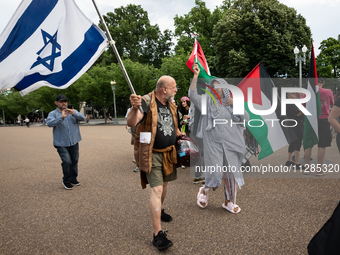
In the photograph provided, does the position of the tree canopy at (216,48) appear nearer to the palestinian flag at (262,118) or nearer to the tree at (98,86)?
the tree at (98,86)

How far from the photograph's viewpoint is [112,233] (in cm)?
335

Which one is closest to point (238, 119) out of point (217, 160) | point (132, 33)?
point (217, 160)

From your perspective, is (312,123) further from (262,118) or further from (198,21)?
(198,21)

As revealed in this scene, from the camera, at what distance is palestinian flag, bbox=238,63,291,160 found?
607 cm

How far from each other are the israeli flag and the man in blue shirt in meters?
1.85

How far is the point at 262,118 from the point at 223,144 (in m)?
3.18

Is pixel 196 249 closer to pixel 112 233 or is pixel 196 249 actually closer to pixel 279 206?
pixel 112 233

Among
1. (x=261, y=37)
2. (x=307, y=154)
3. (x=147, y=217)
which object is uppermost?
→ (x=261, y=37)

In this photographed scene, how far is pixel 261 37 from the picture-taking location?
2589 centimetres

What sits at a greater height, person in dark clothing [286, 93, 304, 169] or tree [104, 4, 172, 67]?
tree [104, 4, 172, 67]

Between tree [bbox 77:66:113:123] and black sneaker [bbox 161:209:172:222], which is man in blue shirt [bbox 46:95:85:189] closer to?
black sneaker [bbox 161:209:172:222]

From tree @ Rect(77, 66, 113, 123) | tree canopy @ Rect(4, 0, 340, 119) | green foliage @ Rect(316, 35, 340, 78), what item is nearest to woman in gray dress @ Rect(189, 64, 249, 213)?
tree canopy @ Rect(4, 0, 340, 119)

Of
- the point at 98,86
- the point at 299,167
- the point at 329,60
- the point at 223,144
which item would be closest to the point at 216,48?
the point at 98,86

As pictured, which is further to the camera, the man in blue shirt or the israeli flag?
the man in blue shirt
